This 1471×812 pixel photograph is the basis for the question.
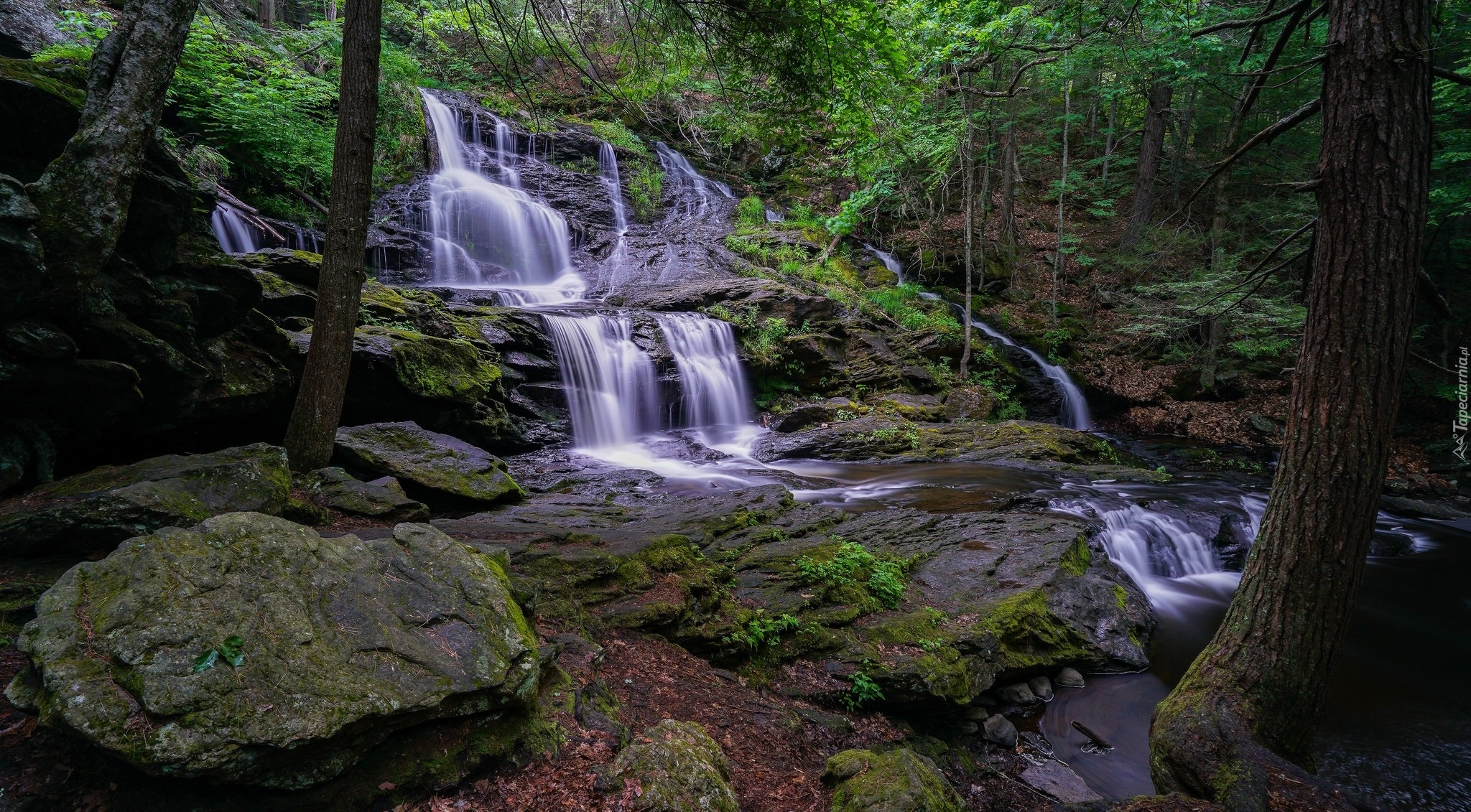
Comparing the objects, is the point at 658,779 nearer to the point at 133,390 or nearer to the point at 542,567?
the point at 542,567

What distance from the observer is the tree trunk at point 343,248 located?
16.8 feet

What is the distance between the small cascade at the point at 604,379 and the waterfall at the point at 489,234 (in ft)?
7.60

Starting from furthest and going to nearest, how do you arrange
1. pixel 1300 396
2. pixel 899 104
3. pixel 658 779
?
1. pixel 899 104
2. pixel 1300 396
3. pixel 658 779

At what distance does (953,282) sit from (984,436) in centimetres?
938

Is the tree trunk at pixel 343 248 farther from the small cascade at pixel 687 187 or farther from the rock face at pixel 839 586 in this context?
the small cascade at pixel 687 187

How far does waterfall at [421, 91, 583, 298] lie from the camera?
50.9ft

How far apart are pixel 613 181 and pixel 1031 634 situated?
19702mm

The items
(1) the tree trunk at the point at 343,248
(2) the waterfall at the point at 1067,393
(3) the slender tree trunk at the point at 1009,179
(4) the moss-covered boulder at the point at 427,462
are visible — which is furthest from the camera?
(3) the slender tree trunk at the point at 1009,179

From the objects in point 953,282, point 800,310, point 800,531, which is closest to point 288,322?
point 800,531

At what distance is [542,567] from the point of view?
4641 mm

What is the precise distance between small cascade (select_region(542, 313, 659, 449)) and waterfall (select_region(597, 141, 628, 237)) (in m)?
7.10

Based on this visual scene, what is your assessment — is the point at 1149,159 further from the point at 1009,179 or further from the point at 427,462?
the point at 427,462

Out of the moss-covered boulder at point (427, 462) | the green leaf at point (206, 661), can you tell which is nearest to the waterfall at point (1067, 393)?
the moss-covered boulder at point (427, 462)

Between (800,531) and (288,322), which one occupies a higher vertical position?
(288,322)
